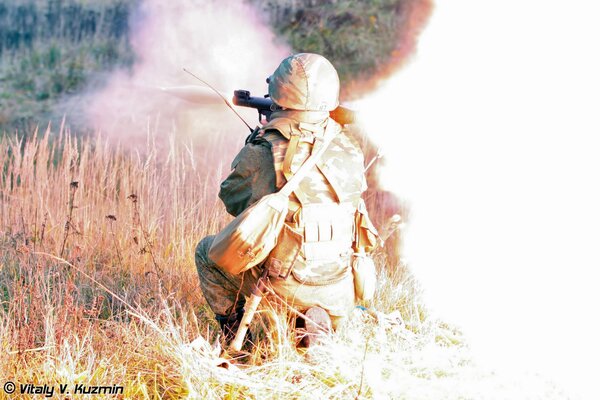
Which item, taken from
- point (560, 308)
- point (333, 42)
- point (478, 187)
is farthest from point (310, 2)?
point (560, 308)

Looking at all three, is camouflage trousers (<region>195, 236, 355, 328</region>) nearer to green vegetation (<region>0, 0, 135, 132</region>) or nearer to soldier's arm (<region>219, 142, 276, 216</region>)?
soldier's arm (<region>219, 142, 276, 216</region>)

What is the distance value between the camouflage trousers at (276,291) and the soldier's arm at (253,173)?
0.35m

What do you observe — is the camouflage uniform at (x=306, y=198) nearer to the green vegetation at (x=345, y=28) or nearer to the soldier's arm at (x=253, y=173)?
the soldier's arm at (x=253, y=173)

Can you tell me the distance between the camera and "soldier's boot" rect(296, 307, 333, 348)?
331 cm

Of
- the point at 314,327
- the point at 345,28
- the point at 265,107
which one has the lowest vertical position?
the point at 314,327

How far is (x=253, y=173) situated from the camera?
3275 mm

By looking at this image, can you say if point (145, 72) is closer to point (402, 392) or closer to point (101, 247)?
point (101, 247)

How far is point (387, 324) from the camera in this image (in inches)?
153

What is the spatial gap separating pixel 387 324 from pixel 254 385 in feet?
3.58

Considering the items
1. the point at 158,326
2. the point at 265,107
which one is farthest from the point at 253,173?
the point at 158,326

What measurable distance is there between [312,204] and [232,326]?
2.60 feet

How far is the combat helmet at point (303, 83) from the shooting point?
3.21m

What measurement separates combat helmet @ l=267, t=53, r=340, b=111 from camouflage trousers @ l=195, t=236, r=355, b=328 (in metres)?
0.74

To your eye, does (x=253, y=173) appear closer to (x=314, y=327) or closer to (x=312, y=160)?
(x=312, y=160)
